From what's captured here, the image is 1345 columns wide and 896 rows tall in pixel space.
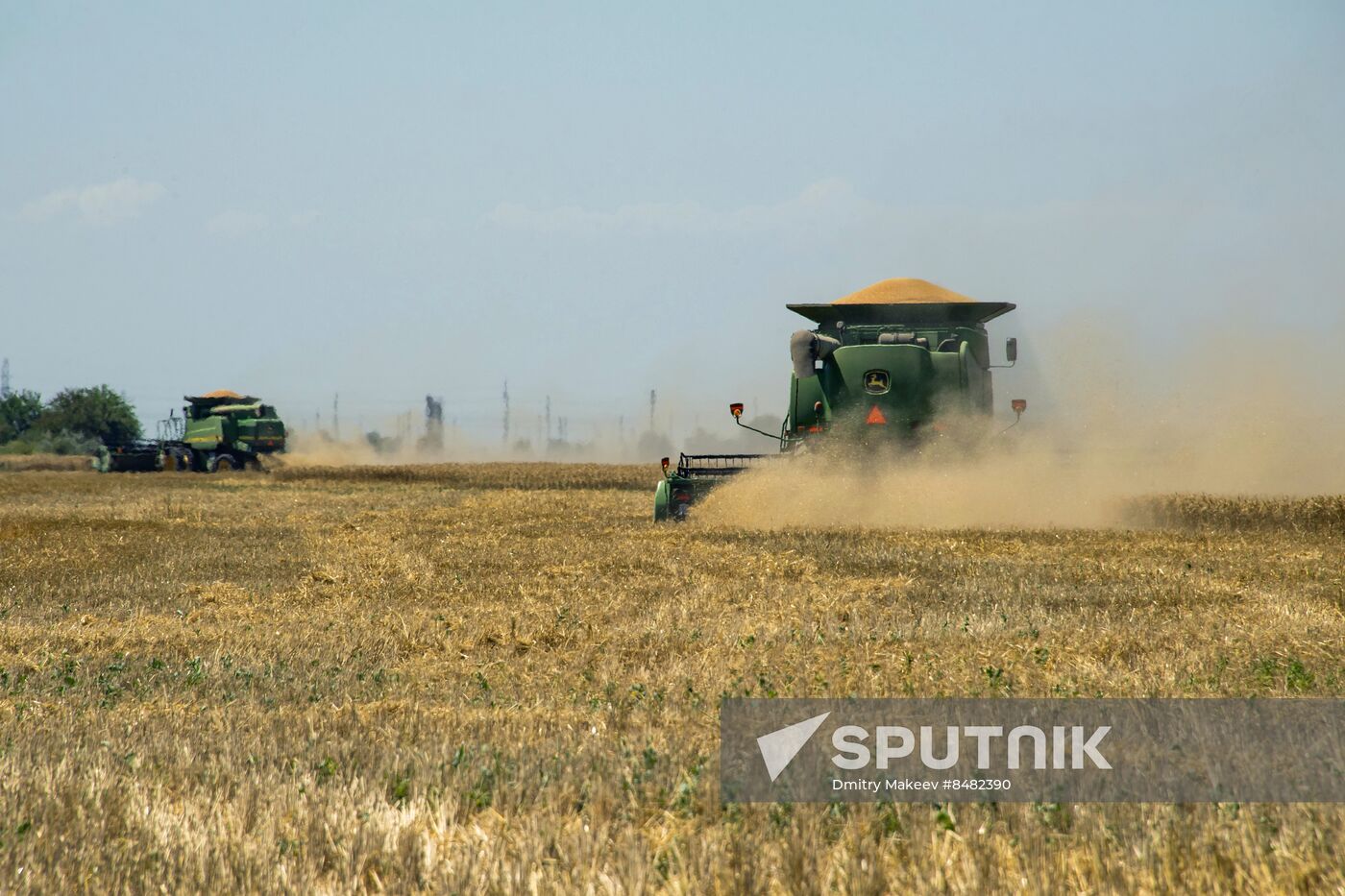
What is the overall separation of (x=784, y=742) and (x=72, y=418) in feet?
309

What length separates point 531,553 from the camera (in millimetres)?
13633

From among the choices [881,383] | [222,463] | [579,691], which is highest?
[881,383]

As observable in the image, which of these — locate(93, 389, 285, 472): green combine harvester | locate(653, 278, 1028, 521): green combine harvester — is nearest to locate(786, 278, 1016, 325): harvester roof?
locate(653, 278, 1028, 521): green combine harvester

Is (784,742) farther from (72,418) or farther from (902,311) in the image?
(72,418)

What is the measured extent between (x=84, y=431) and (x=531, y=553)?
85333 mm

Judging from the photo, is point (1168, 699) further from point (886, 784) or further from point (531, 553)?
point (531, 553)

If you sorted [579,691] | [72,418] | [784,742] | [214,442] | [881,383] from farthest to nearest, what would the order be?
[72,418] < [214,442] < [881,383] < [579,691] < [784,742]

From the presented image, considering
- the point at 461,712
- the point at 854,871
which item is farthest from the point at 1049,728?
the point at 461,712

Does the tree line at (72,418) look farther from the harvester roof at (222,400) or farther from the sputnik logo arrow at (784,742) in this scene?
the sputnik logo arrow at (784,742)

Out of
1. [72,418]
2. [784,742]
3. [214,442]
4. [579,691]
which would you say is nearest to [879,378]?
[579,691]

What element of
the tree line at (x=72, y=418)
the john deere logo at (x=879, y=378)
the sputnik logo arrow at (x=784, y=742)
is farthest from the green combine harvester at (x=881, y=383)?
the tree line at (x=72, y=418)

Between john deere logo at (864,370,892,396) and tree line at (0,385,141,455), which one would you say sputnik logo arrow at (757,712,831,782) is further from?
tree line at (0,385,141,455)

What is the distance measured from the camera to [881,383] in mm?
17656

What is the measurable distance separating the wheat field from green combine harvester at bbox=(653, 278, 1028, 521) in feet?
12.2
